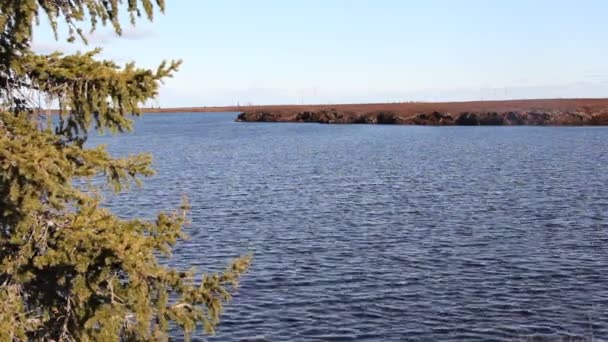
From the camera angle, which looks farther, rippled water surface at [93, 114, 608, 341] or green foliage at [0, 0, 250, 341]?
rippled water surface at [93, 114, 608, 341]

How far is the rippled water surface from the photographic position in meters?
21.6

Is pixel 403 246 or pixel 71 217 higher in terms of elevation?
pixel 71 217

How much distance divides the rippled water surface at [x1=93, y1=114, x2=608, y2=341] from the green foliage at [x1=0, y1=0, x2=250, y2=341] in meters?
11.5

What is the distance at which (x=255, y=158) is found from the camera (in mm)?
75188

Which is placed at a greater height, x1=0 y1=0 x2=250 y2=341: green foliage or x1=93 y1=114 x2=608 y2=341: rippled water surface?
x1=0 y1=0 x2=250 y2=341: green foliage

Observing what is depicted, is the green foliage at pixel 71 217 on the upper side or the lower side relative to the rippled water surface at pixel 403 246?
upper

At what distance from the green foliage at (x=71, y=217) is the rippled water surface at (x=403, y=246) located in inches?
452

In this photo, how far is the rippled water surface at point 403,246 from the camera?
21.6 m

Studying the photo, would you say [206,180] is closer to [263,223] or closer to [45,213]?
[263,223]

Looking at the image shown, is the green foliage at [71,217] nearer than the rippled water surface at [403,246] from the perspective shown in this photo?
Yes

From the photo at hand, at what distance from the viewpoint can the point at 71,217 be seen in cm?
962

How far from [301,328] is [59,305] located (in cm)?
1230

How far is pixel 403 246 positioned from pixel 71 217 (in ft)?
72.3

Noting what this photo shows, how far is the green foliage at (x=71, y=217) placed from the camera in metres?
8.70
